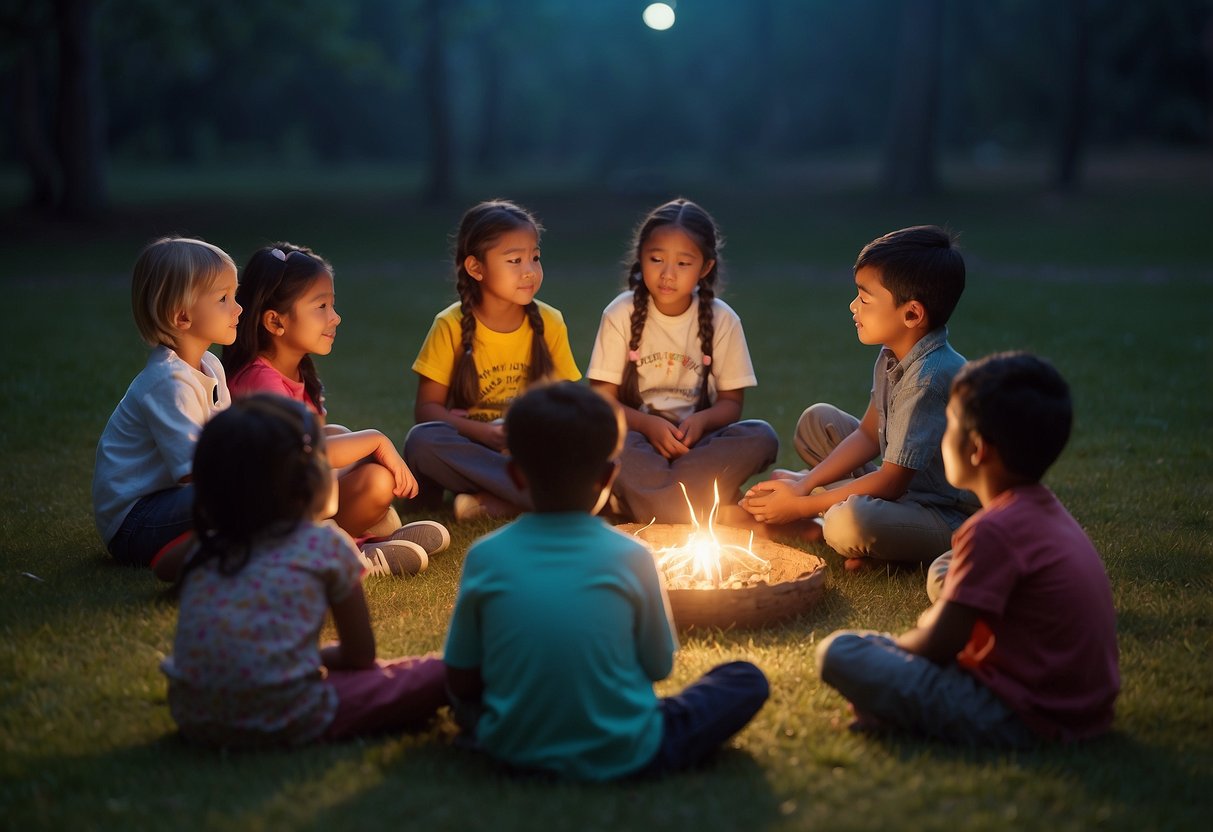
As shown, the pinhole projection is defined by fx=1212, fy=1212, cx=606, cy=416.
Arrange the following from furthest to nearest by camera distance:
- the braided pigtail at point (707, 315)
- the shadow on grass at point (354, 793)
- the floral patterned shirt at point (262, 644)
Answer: the braided pigtail at point (707, 315)
the floral patterned shirt at point (262, 644)
the shadow on grass at point (354, 793)

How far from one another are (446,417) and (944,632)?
332 centimetres

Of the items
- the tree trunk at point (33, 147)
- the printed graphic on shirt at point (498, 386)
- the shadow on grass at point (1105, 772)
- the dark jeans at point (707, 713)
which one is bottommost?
the shadow on grass at point (1105, 772)

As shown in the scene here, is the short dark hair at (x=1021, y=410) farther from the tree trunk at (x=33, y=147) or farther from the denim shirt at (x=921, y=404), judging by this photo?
the tree trunk at (x=33, y=147)

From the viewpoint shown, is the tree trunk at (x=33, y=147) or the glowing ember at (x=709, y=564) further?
→ the tree trunk at (x=33, y=147)

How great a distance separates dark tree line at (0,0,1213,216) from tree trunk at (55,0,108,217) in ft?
0.13

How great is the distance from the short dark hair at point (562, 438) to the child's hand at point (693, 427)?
2.71 metres

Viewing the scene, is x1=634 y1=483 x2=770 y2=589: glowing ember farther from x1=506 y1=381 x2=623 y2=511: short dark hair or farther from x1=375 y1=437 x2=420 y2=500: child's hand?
x1=506 y1=381 x2=623 y2=511: short dark hair

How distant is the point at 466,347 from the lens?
6.12 meters

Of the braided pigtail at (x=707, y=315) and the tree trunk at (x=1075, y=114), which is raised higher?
the tree trunk at (x=1075, y=114)

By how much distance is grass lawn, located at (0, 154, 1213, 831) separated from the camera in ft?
9.92

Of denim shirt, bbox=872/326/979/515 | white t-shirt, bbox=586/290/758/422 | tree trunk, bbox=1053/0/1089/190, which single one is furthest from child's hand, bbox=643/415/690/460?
tree trunk, bbox=1053/0/1089/190

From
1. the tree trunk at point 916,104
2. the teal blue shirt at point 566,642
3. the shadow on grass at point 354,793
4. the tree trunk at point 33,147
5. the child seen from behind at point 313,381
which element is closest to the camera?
the shadow on grass at point 354,793

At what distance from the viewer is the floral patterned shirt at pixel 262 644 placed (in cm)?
320

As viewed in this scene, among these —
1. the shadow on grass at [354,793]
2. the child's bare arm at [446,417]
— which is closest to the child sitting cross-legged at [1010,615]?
the shadow on grass at [354,793]
